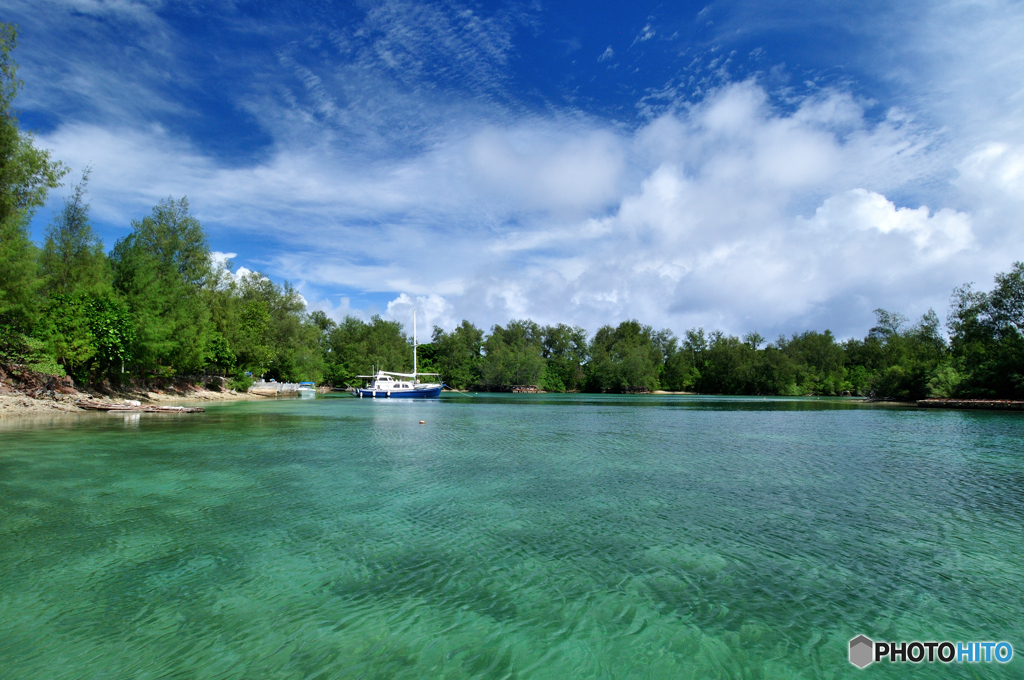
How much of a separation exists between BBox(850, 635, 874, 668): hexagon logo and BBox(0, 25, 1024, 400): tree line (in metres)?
35.4

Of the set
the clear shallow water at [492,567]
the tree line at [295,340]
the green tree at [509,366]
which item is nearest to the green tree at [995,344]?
the tree line at [295,340]

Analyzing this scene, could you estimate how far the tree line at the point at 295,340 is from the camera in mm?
29031

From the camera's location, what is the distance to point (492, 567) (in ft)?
26.3

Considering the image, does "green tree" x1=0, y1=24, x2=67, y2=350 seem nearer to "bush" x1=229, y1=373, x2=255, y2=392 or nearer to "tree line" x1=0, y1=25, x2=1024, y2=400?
"tree line" x1=0, y1=25, x2=1024, y2=400

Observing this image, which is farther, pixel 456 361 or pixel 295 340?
pixel 456 361

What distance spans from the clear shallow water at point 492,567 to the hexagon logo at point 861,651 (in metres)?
0.12

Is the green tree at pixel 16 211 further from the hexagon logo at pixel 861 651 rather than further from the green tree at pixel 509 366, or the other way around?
the green tree at pixel 509 366

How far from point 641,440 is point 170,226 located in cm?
5288

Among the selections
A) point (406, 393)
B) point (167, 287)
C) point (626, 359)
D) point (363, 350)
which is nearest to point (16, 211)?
point (167, 287)

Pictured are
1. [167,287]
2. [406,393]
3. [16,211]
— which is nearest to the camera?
[16,211]

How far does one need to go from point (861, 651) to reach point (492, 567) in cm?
475

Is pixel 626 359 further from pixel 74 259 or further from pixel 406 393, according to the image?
pixel 74 259

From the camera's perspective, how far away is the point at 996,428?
31.2m

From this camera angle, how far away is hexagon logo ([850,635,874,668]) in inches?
220
